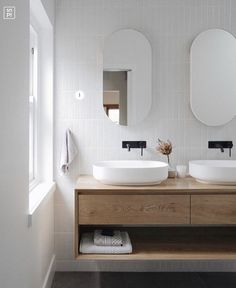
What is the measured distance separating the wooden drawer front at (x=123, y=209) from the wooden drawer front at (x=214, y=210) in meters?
0.18

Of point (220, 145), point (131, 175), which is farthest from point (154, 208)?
point (220, 145)

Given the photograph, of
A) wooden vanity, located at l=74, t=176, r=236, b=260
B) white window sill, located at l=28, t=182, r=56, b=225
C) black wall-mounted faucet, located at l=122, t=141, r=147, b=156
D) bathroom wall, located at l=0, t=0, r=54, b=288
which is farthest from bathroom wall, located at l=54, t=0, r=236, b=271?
bathroom wall, located at l=0, t=0, r=54, b=288

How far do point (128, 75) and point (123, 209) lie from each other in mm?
1124

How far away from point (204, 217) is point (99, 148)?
1.03m

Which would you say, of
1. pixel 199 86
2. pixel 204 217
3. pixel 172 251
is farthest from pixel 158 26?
pixel 172 251

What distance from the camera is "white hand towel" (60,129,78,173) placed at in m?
2.74

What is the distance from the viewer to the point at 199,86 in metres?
2.83

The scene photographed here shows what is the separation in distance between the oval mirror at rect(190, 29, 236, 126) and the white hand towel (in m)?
1.03

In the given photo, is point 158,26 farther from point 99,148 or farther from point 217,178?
point 217,178

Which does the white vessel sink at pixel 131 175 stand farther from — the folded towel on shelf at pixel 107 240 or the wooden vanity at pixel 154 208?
the folded towel on shelf at pixel 107 240

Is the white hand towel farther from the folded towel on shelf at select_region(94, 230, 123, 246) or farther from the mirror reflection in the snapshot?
the folded towel on shelf at select_region(94, 230, 123, 246)

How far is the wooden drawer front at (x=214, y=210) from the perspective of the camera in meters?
2.26

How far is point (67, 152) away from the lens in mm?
2756

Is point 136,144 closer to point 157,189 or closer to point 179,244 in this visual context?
point 157,189
